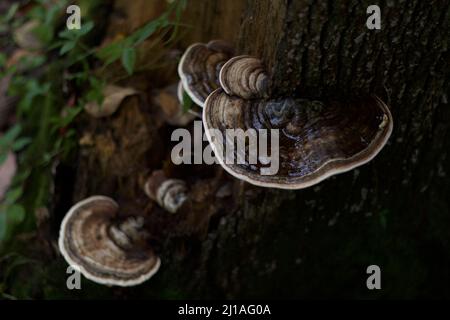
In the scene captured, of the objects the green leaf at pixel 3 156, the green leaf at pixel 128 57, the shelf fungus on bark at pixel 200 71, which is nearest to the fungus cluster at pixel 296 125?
the shelf fungus on bark at pixel 200 71

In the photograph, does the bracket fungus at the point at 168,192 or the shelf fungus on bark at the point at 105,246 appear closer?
the shelf fungus on bark at the point at 105,246

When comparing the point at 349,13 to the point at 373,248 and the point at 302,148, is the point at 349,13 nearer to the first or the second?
the point at 302,148

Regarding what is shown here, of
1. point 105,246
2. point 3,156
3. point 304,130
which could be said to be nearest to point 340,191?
point 304,130

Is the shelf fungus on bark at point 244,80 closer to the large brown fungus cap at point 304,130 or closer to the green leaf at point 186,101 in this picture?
the large brown fungus cap at point 304,130

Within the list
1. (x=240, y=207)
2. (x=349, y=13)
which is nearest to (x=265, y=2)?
(x=349, y=13)

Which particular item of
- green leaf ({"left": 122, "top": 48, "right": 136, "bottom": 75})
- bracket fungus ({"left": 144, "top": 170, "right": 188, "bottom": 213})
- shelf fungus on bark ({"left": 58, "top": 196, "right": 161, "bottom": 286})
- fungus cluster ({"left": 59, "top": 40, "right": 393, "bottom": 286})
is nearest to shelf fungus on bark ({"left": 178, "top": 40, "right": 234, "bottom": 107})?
fungus cluster ({"left": 59, "top": 40, "right": 393, "bottom": 286})
